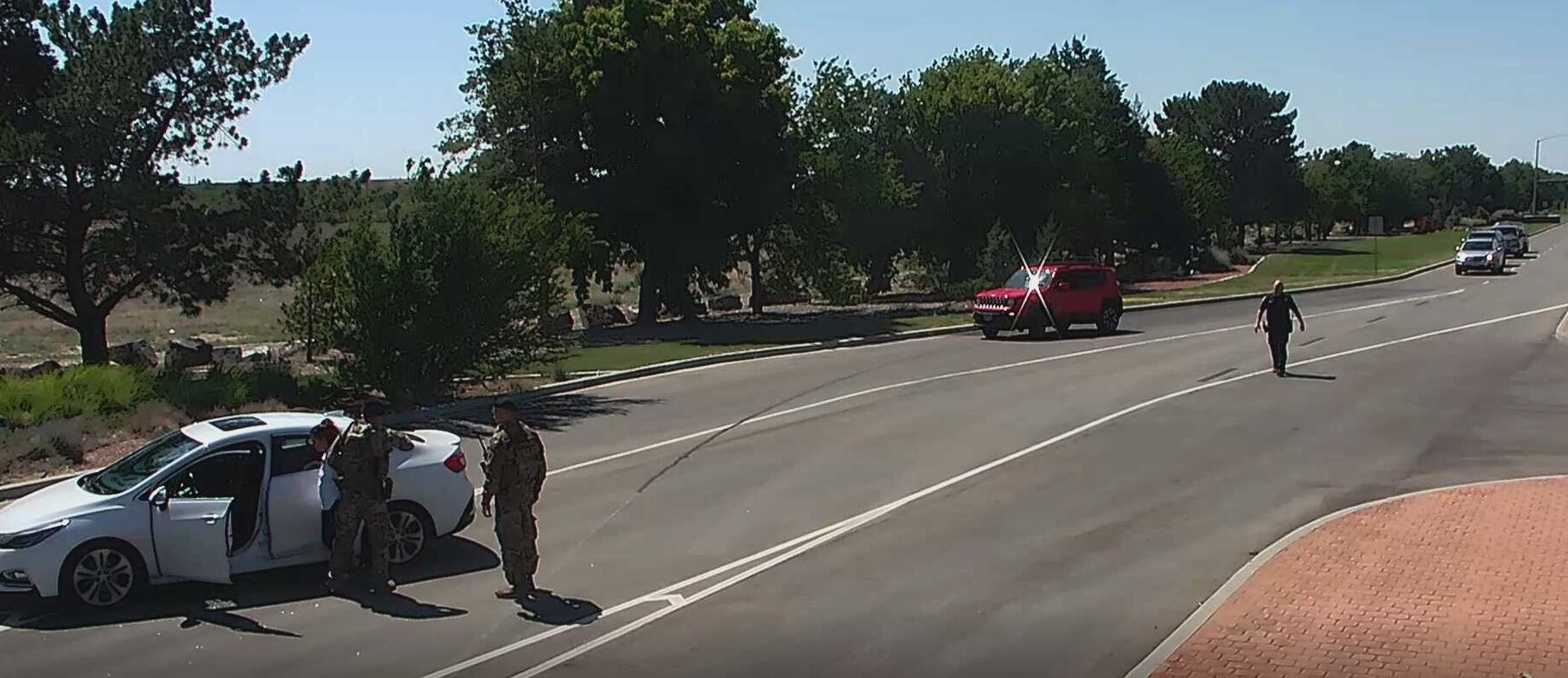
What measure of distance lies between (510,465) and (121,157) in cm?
1693

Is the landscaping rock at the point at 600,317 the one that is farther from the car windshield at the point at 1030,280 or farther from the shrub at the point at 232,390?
the shrub at the point at 232,390

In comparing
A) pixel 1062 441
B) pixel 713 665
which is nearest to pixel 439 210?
pixel 1062 441

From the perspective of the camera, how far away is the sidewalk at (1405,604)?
847 centimetres

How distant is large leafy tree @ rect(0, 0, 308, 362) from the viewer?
2344 centimetres

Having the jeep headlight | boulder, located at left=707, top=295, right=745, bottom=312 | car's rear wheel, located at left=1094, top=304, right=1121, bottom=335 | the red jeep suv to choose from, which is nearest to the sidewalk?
the jeep headlight

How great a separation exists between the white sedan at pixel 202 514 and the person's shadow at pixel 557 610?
1.64 meters

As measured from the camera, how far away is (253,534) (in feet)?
36.2

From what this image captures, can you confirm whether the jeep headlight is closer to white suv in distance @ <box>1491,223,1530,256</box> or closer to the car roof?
the car roof


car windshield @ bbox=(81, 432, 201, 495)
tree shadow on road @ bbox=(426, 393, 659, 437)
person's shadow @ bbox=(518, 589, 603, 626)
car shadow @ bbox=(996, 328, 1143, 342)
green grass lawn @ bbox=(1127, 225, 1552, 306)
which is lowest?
green grass lawn @ bbox=(1127, 225, 1552, 306)

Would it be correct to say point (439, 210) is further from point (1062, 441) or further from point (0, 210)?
point (1062, 441)

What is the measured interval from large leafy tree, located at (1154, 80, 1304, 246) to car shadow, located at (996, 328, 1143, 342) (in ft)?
217

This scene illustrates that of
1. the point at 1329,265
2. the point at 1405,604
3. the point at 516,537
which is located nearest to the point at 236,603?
the point at 516,537

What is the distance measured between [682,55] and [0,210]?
19.3m

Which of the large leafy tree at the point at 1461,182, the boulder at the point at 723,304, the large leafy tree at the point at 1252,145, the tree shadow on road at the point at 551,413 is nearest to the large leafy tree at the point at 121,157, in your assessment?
the tree shadow on road at the point at 551,413
